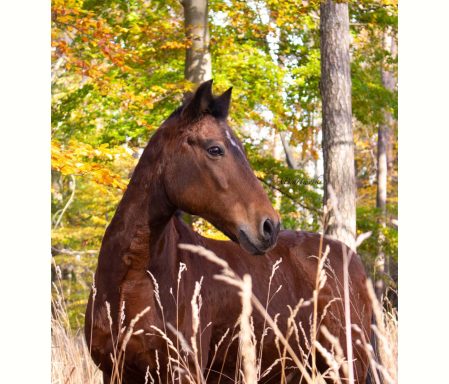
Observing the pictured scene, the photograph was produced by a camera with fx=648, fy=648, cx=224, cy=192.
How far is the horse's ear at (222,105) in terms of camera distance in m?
3.31

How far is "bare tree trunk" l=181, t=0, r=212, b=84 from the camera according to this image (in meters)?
7.47

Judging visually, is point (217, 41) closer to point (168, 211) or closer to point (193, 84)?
point (193, 84)

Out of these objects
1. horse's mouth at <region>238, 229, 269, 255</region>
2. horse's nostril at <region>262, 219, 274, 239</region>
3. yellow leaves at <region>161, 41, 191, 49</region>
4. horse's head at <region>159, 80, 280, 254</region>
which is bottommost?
horse's mouth at <region>238, 229, 269, 255</region>

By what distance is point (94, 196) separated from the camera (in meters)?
8.57

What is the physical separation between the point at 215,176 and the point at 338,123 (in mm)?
3215

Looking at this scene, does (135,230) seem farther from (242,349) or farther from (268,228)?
(242,349)

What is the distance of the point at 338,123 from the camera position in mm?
6121

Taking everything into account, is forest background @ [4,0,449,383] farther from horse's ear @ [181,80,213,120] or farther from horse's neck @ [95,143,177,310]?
horse's ear @ [181,80,213,120]
